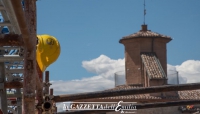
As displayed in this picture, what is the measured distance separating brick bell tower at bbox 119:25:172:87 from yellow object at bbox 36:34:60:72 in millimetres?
21340

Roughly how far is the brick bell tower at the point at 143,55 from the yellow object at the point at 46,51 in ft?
70.0

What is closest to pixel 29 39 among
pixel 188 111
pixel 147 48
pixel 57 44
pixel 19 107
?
pixel 57 44

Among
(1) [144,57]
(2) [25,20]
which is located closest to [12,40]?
(2) [25,20]

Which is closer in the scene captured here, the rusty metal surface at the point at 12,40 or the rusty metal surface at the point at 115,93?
the rusty metal surface at the point at 12,40

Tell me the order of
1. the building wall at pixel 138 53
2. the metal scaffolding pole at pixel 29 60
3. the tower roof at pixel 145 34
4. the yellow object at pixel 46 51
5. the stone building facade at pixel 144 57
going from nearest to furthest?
the metal scaffolding pole at pixel 29 60
the yellow object at pixel 46 51
the stone building facade at pixel 144 57
the tower roof at pixel 145 34
the building wall at pixel 138 53

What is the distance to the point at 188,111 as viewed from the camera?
24.2 metres

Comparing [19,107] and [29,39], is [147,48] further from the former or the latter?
[29,39]

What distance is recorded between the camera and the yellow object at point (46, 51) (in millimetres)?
9062

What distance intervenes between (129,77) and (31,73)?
90.4ft

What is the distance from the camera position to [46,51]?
9.23 meters

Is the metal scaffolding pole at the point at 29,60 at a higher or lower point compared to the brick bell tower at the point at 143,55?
lower

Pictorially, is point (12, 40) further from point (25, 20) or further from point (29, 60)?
point (25, 20)

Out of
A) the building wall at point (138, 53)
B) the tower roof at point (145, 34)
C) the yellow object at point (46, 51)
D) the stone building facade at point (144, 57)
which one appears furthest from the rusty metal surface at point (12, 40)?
the tower roof at point (145, 34)

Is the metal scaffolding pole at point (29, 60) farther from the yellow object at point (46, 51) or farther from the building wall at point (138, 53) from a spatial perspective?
the building wall at point (138, 53)
